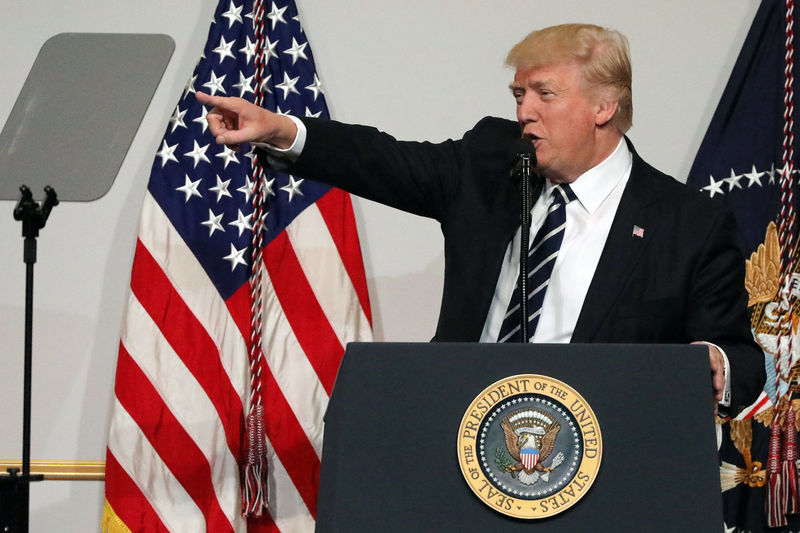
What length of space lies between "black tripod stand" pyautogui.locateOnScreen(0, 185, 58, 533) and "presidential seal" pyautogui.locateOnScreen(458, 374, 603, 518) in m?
1.18

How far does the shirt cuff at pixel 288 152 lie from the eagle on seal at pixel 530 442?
94 cm

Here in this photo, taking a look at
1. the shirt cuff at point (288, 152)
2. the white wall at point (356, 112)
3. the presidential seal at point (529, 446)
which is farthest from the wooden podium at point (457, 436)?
the white wall at point (356, 112)

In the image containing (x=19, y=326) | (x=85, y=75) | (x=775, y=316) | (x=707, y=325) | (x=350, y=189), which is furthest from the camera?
(x=19, y=326)

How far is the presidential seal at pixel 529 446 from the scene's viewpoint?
1.33 meters

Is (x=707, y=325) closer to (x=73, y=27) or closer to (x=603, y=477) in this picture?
(x=603, y=477)

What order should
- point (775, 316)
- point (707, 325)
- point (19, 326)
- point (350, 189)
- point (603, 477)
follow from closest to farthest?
point (603, 477), point (707, 325), point (350, 189), point (775, 316), point (19, 326)

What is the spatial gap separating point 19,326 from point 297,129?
1708mm

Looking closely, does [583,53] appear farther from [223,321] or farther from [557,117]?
[223,321]

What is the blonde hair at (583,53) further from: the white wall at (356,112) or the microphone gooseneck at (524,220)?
the white wall at (356,112)

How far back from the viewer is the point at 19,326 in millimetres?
3373

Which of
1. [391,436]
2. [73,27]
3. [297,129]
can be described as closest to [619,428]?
[391,436]

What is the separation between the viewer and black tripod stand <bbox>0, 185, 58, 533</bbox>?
82.7 inches

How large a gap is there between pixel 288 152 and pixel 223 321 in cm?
120

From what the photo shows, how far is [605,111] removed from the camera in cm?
238
